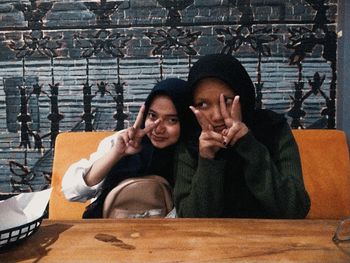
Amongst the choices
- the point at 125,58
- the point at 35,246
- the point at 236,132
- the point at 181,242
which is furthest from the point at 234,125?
the point at 125,58

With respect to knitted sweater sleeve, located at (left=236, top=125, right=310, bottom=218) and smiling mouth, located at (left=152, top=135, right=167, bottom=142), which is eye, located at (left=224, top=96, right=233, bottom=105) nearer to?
knitted sweater sleeve, located at (left=236, top=125, right=310, bottom=218)

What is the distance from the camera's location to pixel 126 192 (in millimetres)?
1370

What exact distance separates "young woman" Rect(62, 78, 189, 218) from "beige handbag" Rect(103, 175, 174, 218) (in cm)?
14

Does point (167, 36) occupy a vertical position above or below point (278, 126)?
above

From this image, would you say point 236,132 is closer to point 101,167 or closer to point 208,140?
point 208,140

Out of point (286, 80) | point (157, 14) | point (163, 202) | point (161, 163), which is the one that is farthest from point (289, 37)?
point (163, 202)

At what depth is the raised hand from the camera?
1.36m

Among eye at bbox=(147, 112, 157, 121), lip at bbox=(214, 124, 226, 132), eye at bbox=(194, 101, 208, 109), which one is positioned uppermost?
eye at bbox=(194, 101, 208, 109)

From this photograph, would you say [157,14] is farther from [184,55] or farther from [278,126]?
[278,126]

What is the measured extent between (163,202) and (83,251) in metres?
0.55

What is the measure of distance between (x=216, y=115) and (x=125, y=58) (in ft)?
5.35

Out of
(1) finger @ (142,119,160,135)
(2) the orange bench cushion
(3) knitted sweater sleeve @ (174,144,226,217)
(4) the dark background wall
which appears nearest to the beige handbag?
(3) knitted sweater sleeve @ (174,144,226,217)

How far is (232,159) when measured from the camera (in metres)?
1.50

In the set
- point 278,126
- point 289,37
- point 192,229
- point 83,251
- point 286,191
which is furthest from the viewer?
point 289,37
